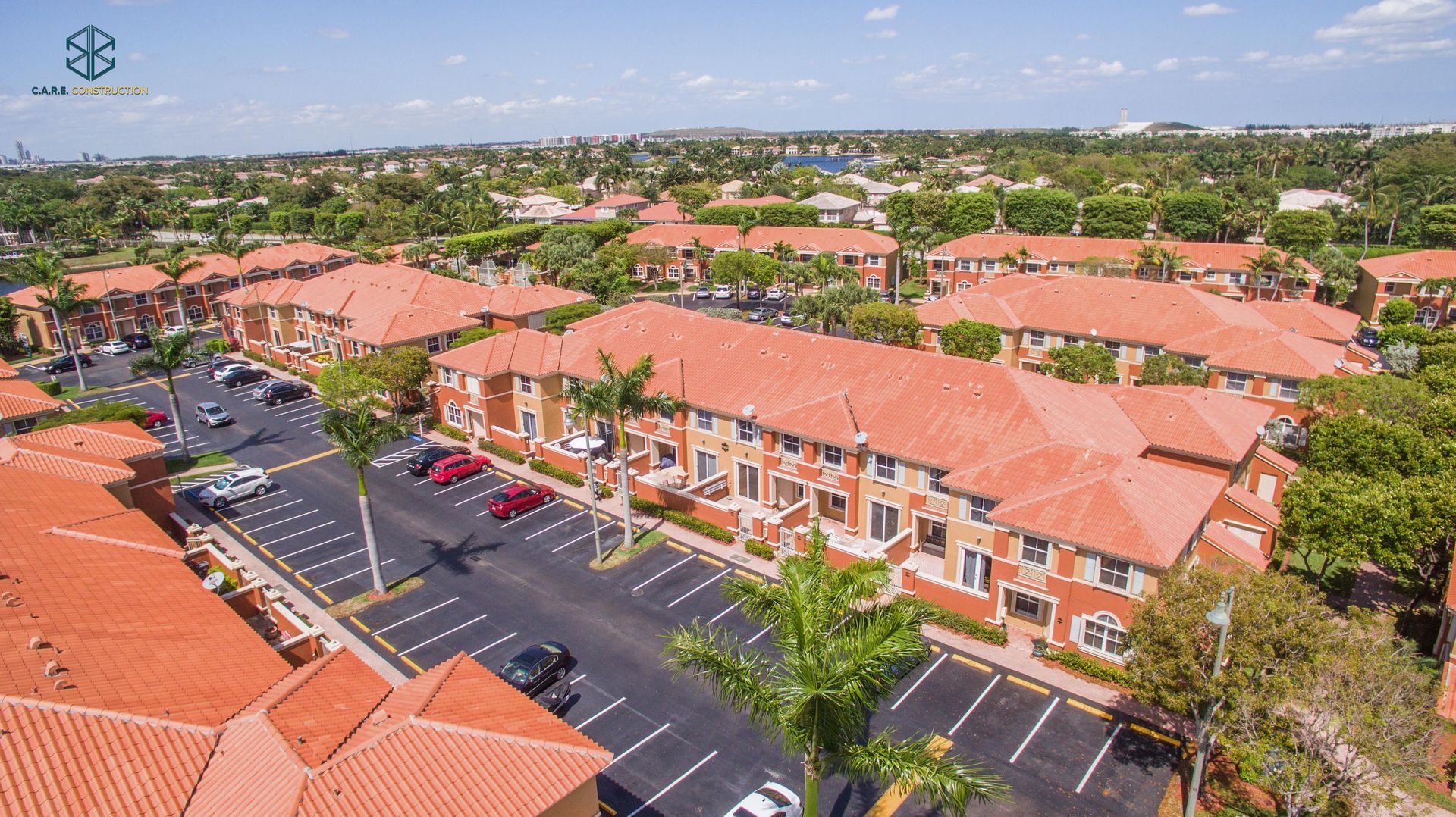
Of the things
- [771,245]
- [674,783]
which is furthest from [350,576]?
[771,245]

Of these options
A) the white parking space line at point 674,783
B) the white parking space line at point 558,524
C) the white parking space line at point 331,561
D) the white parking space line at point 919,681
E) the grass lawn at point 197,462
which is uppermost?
the grass lawn at point 197,462

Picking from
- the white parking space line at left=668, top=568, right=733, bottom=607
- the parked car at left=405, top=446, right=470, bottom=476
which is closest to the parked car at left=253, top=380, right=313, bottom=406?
the parked car at left=405, top=446, right=470, bottom=476

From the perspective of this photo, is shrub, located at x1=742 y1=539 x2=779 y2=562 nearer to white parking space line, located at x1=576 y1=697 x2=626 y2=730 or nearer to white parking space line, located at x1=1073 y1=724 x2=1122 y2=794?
white parking space line, located at x1=576 y1=697 x2=626 y2=730

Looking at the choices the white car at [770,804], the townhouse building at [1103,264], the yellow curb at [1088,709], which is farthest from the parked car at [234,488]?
the townhouse building at [1103,264]

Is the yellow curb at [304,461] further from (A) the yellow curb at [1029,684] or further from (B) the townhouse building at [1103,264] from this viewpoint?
(B) the townhouse building at [1103,264]

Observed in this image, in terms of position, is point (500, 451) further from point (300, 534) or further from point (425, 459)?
point (300, 534)

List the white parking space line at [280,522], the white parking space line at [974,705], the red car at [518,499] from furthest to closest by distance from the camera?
1. the red car at [518,499]
2. the white parking space line at [280,522]
3. the white parking space line at [974,705]

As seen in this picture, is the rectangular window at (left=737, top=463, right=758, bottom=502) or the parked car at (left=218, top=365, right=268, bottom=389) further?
the parked car at (left=218, top=365, right=268, bottom=389)
